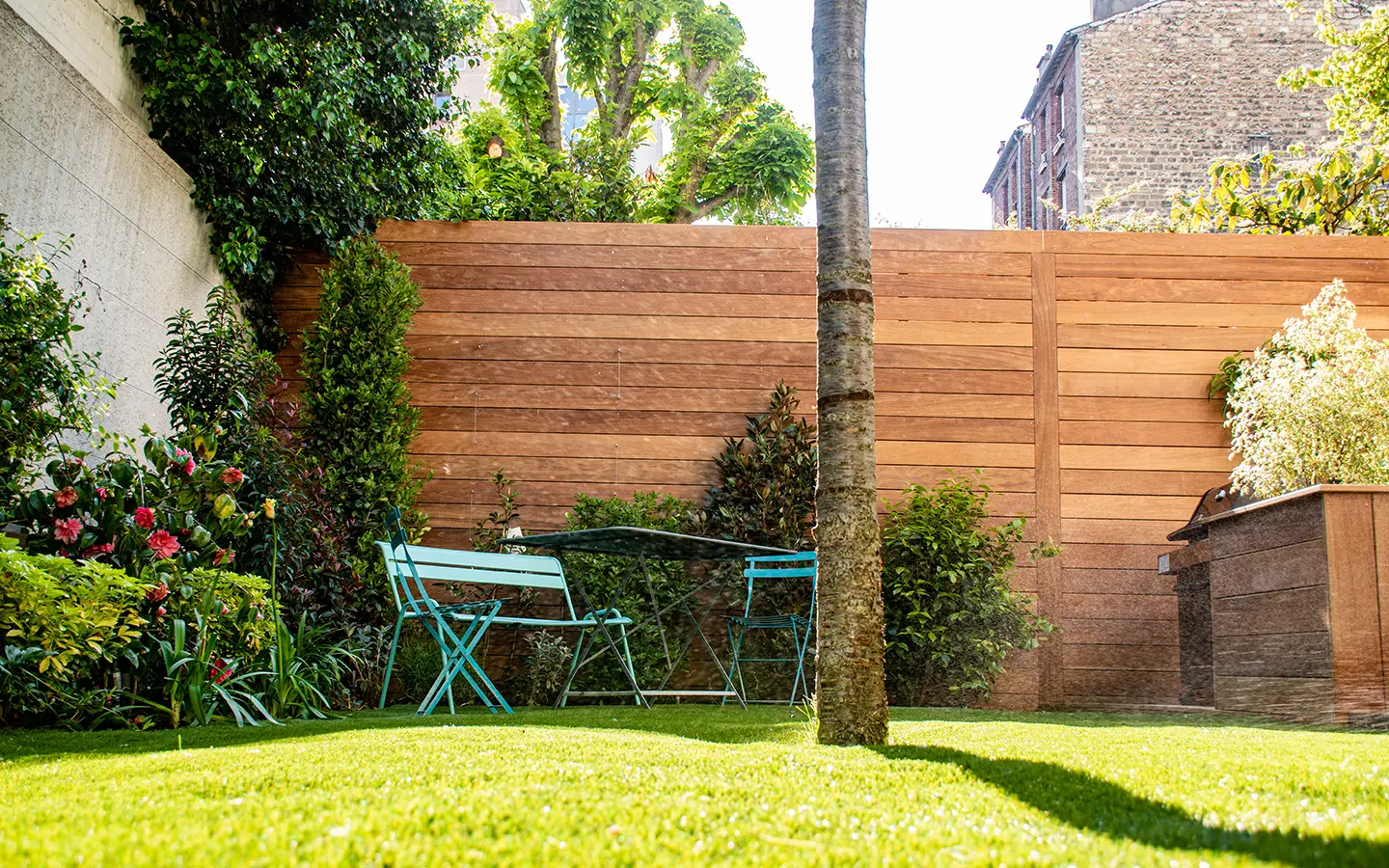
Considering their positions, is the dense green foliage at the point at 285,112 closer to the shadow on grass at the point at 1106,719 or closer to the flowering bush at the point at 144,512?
the flowering bush at the point at 144,512

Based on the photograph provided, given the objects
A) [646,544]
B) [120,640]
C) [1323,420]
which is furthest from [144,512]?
[1323,420]

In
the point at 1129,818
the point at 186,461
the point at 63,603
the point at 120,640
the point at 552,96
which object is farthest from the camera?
the point at 552,96

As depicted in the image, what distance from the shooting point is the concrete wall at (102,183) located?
14.5 feet

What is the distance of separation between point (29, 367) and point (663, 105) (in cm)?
1219

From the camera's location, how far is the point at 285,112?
5906 millimetres

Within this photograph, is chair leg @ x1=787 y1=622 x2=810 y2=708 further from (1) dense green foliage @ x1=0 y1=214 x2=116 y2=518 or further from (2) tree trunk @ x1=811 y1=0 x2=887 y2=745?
(1) dense green foliage @ x1=0 y1=214 x2=116 y2=518

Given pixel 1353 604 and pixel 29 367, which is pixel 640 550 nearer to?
pixel 29 367

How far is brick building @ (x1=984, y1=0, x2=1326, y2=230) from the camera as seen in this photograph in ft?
57.2

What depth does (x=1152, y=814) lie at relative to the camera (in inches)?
76.0

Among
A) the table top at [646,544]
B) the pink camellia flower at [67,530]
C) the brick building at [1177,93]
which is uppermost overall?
the brick building at [1177,93]

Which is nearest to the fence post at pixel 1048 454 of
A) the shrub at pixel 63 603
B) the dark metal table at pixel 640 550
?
the dark metal table at pixel 640 550

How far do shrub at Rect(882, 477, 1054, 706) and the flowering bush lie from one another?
318cm

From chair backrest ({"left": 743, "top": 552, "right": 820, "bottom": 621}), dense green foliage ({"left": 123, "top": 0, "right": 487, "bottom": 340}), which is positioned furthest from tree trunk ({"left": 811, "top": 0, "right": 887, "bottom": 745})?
dense green foliage ({"left": 123, "top": 0, "right": 487, "bottom": 340})

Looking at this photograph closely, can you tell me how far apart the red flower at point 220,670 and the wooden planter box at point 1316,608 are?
409cm
